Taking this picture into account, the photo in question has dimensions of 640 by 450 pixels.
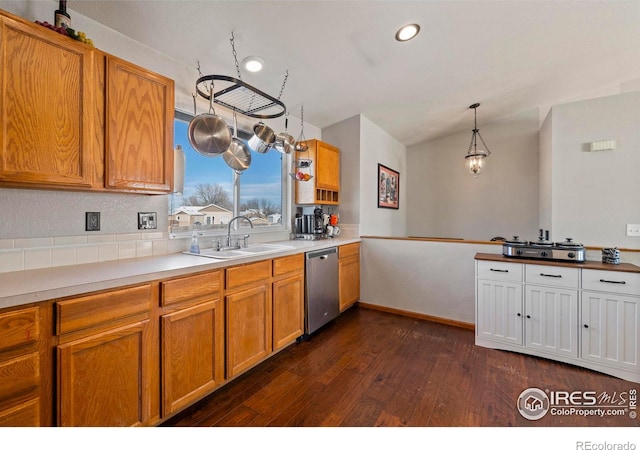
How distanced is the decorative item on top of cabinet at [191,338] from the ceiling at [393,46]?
166cm

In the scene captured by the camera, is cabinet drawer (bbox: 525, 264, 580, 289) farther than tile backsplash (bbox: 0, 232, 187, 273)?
Yes

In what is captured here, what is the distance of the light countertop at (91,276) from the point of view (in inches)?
43.8

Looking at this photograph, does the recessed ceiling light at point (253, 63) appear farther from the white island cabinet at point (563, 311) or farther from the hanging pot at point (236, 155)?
the white island cabinet at point (563, 311)

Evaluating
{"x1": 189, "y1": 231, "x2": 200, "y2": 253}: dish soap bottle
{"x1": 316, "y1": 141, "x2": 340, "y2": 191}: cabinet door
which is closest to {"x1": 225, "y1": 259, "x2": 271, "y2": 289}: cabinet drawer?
{"x1": 189, "y1": 231, "x2": 200, "y2": 253}: dish soap bottle

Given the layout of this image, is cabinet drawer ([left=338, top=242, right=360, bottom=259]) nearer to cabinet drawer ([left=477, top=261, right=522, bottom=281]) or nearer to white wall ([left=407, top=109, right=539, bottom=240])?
cabinet drawer ([left=477, top=261, right=522, bottom=281])

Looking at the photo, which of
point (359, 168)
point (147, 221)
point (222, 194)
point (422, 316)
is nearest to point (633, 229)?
point (422, 316)

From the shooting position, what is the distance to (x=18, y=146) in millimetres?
1318

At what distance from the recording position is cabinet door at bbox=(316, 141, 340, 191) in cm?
342

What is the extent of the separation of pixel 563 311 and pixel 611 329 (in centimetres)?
27

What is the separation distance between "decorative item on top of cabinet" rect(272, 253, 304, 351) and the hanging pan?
94 cm

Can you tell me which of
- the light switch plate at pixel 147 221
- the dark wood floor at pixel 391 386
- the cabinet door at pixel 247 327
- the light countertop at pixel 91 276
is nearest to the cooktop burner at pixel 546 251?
the dark wood floor at pixel 391 386

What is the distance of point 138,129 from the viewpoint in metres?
1.73

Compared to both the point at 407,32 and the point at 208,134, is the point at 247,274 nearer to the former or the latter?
the point at 208,134

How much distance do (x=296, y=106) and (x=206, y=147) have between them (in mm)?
1550
